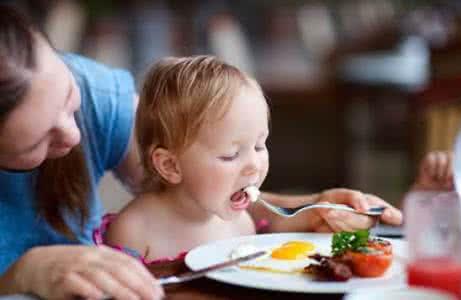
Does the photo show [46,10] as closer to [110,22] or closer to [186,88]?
[110,22]

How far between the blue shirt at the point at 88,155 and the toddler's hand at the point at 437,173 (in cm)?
54

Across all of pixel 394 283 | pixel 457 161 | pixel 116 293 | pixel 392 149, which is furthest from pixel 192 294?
pixel 392 149

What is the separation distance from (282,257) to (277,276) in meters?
0.09

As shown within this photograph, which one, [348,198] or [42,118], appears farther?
[348,198]

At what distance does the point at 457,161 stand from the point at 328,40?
4712mm

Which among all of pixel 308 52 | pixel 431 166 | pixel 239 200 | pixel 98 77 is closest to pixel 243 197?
pixel 239 200

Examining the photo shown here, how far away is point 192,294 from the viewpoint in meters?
1.06

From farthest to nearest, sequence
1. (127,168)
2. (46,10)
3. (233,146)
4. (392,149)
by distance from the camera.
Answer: (46,10)
(392,149)
(127,168)
(233,146)

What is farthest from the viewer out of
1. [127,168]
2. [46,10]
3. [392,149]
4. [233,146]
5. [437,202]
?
[46,10]

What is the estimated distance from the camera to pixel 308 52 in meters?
5.93

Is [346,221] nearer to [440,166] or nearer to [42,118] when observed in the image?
[440,166]

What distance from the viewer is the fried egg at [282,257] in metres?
1.13

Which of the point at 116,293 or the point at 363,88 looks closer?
the point at 116,293

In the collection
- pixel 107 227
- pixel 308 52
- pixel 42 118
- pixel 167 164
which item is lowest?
pixel 308 52
